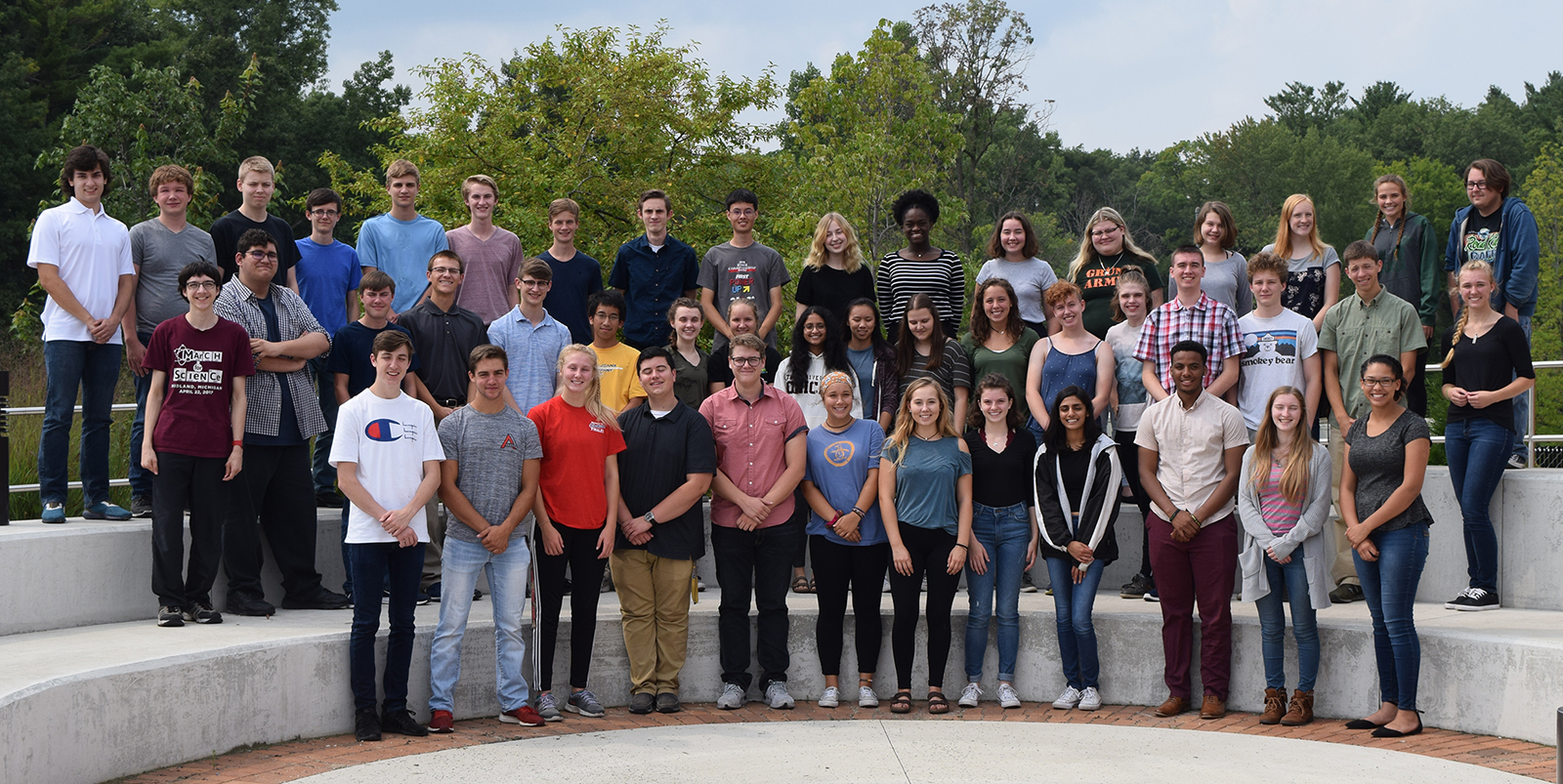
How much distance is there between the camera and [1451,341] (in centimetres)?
816

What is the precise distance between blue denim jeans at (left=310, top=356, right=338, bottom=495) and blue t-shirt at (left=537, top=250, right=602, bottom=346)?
5.11 feet

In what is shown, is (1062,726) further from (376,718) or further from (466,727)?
(376,718)

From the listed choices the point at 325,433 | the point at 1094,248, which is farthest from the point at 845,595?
the point at 325,433

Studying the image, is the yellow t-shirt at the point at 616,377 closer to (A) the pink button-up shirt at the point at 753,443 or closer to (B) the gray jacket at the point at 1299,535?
(A) the pink button-up shirt at the point at 753,443

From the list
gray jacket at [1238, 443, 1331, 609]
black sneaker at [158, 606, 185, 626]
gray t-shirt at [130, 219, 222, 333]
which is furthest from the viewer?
gray t-shirt at [130, 219, 222, 333]

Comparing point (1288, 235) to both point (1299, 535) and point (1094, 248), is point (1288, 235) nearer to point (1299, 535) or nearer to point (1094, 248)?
point (1094, 248)

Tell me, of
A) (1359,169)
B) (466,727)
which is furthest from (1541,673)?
(1359,169)

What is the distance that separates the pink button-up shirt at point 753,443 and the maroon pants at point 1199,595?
2.31 metres

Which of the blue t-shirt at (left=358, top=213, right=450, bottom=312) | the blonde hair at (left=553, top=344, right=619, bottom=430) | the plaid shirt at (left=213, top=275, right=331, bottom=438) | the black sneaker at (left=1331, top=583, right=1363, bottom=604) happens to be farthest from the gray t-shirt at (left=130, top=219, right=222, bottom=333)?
the black sneaker at (left=1331, top=583, right=1363, bottom=604)

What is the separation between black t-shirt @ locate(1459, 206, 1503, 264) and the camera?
8.68 metres

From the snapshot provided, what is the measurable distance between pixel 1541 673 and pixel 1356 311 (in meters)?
2.51

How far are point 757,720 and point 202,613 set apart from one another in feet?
11.0

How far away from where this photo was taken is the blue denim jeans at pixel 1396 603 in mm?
6816

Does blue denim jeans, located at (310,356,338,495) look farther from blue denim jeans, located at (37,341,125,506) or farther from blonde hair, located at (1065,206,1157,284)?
blonde hair, located at (1065,206,1157,284)
